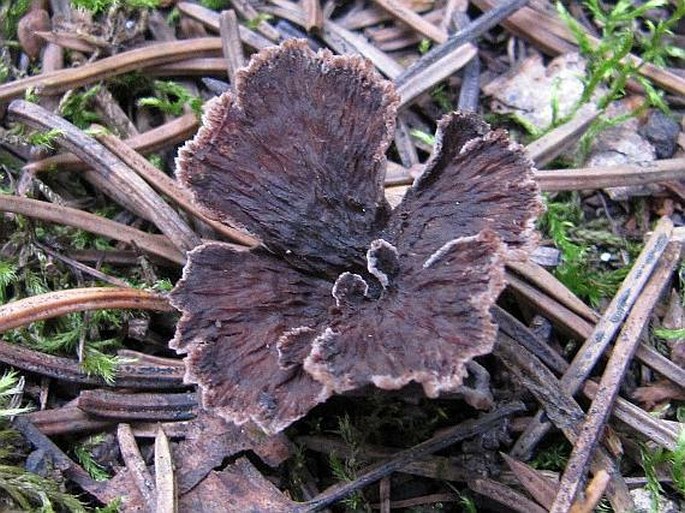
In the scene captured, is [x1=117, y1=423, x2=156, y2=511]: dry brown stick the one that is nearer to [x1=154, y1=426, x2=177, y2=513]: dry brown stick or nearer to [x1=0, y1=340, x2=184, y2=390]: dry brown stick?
[x1=154, y1=426, x2=177, y2=513]: dry brown stick

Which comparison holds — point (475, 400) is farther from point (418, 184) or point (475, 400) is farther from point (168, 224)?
point (168, 224)

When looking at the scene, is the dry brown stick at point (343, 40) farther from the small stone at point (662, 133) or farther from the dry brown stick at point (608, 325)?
the dry brown stick at point (608, 325)

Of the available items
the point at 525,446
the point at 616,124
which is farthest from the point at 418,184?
the point at 616,124

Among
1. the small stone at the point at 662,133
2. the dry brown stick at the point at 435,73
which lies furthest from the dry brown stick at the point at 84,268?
the small stone at the point at 662,133

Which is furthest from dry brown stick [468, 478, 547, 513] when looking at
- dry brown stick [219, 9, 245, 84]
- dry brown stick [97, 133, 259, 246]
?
dry brown stick [219, 9, 245, 84]

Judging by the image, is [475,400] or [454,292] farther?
[475,400]
